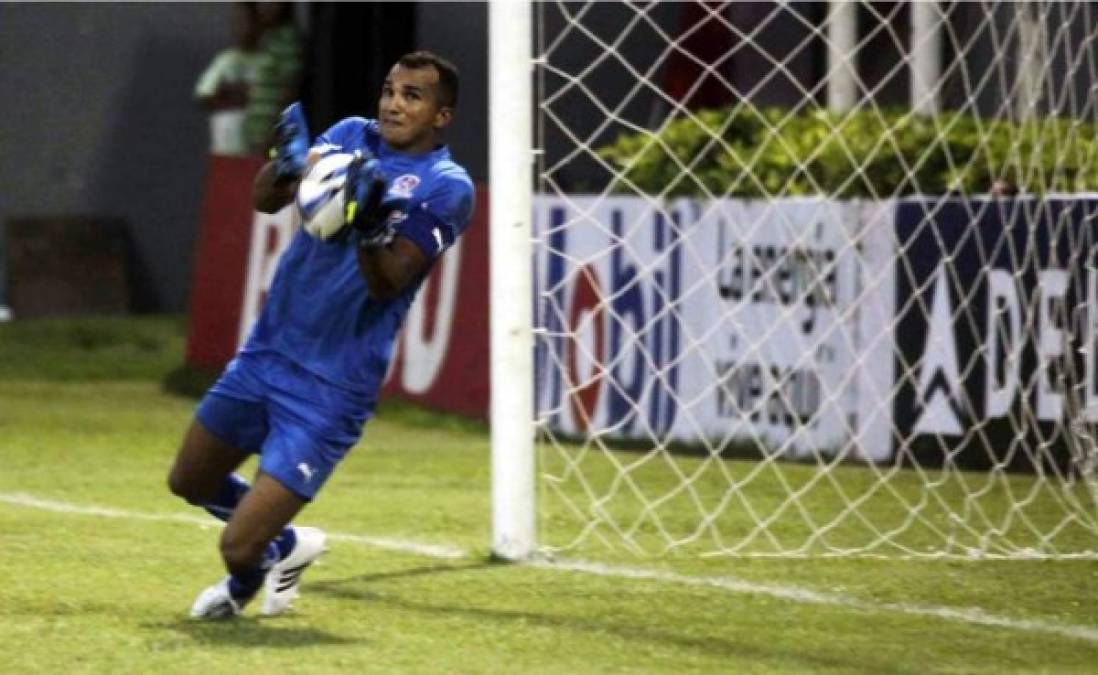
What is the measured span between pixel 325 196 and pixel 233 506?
42.5 inches

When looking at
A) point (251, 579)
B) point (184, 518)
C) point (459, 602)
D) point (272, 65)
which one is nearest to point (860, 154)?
point (184, 518)

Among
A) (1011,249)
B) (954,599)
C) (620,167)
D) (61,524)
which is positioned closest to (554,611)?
(954,599)

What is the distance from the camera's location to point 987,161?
11.1 m

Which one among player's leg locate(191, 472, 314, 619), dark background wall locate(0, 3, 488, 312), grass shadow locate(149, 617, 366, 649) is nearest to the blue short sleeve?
player's leg locate(191, 472, 314, 619)

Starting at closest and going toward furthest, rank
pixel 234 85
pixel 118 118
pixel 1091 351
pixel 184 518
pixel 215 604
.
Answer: pixel 215 604
pixel 184 518
pixel 1091 351
pixel 234 85
pixel 118 118

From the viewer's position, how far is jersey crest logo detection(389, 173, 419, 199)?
281 inches

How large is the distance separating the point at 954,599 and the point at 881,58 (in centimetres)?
584

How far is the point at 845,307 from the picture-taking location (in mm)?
11406

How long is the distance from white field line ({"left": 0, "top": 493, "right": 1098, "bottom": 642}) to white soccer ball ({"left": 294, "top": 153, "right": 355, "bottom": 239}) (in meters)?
1.97

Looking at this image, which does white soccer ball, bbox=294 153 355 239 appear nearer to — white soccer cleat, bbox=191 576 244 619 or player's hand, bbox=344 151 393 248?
player's hand, bbox=344 151 393 248

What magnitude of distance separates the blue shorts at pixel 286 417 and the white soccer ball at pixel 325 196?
0.47m

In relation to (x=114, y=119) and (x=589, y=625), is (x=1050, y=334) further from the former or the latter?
(x=114, y=119)

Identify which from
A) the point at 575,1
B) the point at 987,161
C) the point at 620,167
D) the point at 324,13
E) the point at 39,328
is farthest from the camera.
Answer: the point at 324,13

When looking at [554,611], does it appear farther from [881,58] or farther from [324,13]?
[324,13]
